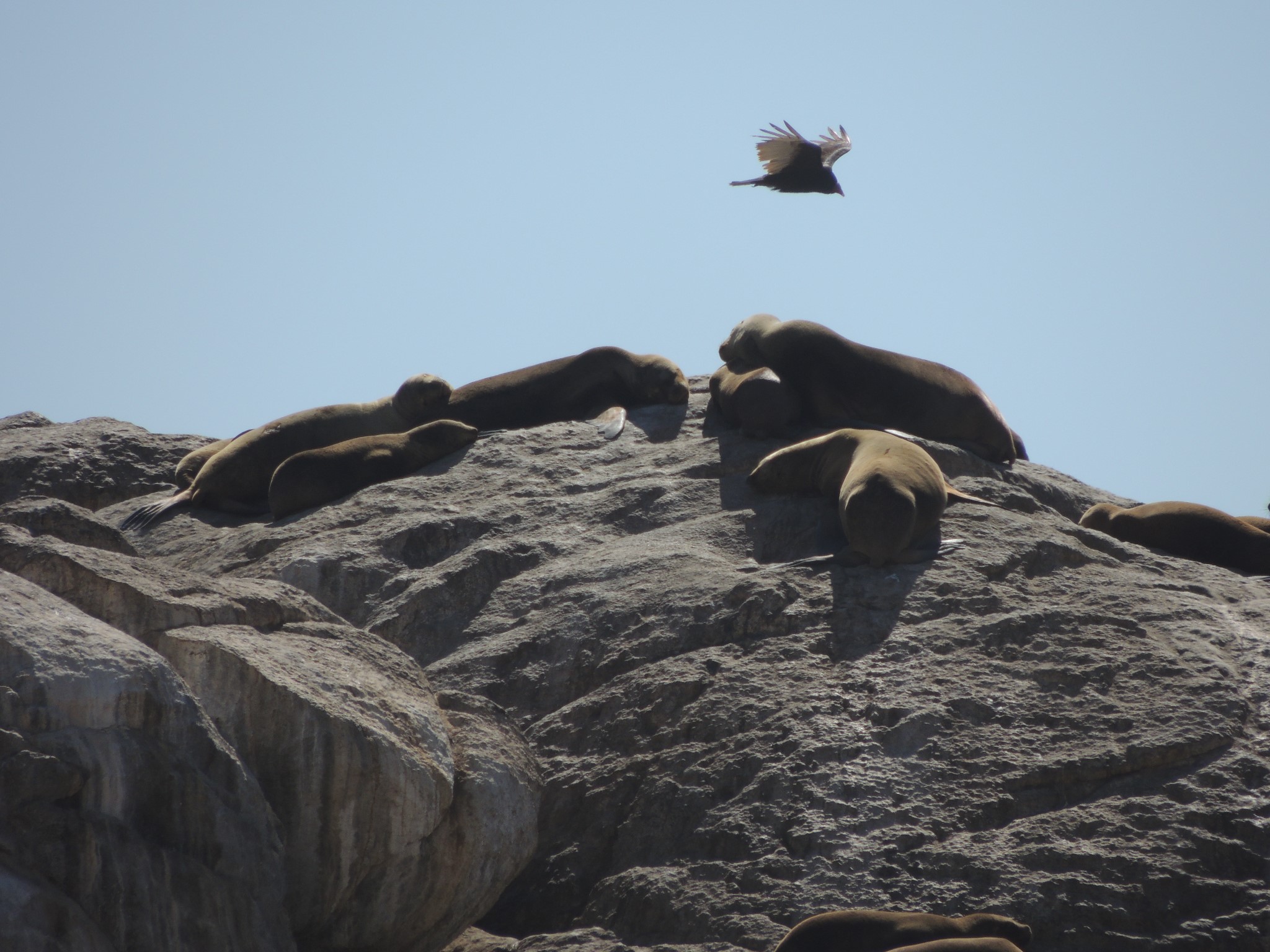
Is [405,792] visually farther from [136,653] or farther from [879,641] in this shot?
[879,641]

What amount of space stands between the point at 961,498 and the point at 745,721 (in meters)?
2.73

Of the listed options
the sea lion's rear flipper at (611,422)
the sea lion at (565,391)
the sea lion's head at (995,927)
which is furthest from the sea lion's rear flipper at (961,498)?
the sea lion's head at (995,927)

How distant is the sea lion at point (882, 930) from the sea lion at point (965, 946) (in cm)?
11

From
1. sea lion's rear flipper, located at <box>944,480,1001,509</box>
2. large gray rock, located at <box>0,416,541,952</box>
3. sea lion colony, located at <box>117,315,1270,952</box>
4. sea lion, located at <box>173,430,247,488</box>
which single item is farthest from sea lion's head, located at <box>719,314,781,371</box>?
large gray rock, located at <box>0,416,541,952</box>

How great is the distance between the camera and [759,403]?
9.49 meters

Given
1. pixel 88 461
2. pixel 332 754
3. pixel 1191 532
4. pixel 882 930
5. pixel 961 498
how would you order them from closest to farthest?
1. pixel 882 930
2. pixel 332 754
3. pixel 961 498
4. pixel 1191 532
5. pixel 88 461

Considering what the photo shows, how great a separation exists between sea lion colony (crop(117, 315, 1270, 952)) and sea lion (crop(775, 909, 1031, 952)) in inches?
105

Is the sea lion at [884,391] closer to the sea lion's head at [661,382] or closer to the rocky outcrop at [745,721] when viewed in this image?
the sea lion's head at [661,382]

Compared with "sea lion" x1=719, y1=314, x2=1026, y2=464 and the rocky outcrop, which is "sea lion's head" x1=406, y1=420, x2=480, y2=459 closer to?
the rocky outcrop

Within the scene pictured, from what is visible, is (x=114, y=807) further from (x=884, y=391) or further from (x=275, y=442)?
(x=884, y=391)

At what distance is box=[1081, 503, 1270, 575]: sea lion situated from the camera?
8352 mm

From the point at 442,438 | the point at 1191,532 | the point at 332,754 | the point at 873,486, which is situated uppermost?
the point at 442,438

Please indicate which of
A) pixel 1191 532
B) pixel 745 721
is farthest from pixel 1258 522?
pixel 745 721

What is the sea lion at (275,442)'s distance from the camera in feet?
32.4
